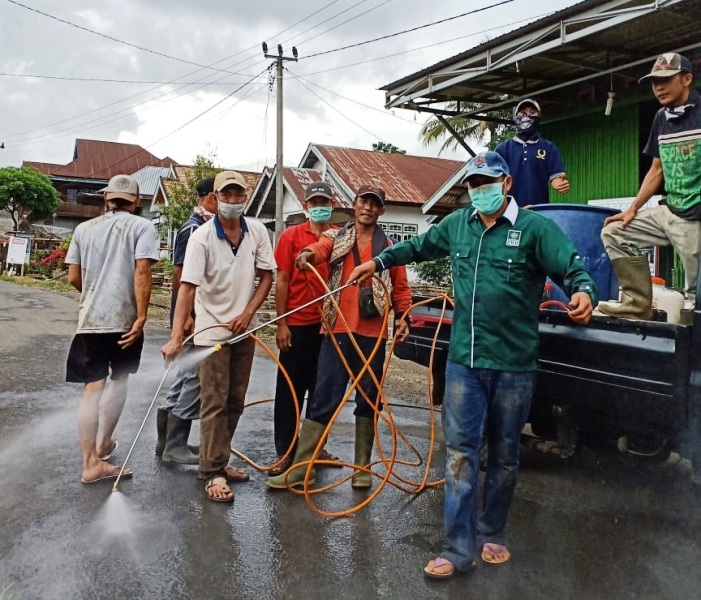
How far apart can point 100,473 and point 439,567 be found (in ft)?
7.85

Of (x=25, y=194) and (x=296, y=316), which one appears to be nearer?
(x=296, y=316)

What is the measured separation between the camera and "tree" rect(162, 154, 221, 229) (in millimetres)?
29141

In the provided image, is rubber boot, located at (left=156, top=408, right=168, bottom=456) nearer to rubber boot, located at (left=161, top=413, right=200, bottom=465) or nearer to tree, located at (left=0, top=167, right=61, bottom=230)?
rubber boot, located at (left=161, top=413, right=200, bottom=465)

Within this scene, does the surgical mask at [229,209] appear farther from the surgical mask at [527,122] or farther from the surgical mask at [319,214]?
the surgical mask at [527,122]

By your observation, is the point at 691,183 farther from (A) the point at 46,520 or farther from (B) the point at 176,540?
(A) the point at 46,520

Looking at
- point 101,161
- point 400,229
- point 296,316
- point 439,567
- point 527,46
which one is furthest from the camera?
point 101,161

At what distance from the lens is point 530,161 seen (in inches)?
227

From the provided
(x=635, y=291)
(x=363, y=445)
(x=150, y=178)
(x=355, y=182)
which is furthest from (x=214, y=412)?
(x=150, y=178)

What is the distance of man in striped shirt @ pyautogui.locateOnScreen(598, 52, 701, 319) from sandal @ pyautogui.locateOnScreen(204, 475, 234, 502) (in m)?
2.55

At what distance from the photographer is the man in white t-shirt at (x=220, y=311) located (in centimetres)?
425

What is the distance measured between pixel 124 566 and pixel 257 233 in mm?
2248

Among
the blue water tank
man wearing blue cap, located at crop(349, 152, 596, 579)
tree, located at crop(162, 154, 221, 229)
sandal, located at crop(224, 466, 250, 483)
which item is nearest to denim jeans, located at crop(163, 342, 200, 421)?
sandal, located at crop(224, 466, 250, 483)

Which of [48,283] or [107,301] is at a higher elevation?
[107,301]

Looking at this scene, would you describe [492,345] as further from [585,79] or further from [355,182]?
[355,182]
